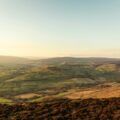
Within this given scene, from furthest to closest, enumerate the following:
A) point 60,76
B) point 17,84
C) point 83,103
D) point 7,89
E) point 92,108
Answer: point 60,76 < point 17,84 < point 7,89 < point 83,103 < point 92,108

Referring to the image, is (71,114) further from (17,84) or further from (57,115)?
(17,84)

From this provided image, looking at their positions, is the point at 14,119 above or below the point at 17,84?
above

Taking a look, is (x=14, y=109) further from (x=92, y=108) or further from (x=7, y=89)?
(x=7, y=89)

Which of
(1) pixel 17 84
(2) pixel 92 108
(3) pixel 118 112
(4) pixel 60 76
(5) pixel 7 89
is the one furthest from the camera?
(4) pixel 60 76

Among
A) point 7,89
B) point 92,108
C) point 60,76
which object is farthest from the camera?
point 60,76

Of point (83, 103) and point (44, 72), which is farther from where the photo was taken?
point (44, 72)

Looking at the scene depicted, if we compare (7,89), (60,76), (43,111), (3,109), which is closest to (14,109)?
(3,109)

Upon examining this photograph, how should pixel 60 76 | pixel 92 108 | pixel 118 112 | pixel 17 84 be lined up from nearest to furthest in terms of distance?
pixel 118 112
pixel 92 108
pixel 17 84
pixel 60 76

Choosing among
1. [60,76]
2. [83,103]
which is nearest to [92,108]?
[83,103]

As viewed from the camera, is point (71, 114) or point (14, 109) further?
point (14, 109)
